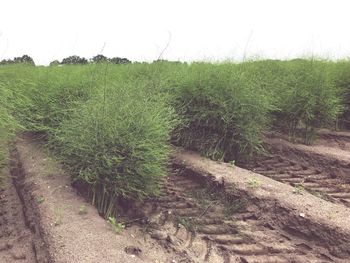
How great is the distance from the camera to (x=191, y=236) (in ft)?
12.7

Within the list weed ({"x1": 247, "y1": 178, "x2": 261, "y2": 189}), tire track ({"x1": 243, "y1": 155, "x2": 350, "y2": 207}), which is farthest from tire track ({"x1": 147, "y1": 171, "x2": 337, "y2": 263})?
tire track ({"x1": 243, "y1": 155, "x2": 350, "y2": 207})

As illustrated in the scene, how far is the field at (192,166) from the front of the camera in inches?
148

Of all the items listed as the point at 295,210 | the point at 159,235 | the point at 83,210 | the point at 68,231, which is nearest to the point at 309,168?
the point at 295,210

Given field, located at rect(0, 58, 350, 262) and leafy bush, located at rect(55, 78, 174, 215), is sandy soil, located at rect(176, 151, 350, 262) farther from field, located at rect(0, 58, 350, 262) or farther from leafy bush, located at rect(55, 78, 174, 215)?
leafy bush, located at rect(55, 78, 174, 215)

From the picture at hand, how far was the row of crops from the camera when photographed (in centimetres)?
398

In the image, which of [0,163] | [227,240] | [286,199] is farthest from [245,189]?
[0,163]

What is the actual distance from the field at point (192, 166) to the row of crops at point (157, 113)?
2 centimetres

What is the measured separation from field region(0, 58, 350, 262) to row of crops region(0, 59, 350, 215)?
0.06ft

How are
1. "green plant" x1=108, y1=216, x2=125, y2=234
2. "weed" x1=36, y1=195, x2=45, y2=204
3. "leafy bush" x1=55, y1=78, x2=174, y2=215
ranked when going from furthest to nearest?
"weed" x1=36, y1=195, x2=45, y2=204
"leafy bush" x1=55, y1=78, x2=174, y2=215
"green plant" x1=108, y1=216, x2=125, y2=234

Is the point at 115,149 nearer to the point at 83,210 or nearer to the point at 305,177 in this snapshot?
the point at 83,210

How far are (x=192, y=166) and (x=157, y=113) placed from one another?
107cm

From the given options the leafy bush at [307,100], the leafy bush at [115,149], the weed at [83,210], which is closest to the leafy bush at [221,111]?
the leafy bush at [307,100]

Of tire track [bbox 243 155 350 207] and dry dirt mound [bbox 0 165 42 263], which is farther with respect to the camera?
tire track [bbox 243 155 350 207]

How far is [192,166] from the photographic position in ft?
17.2
